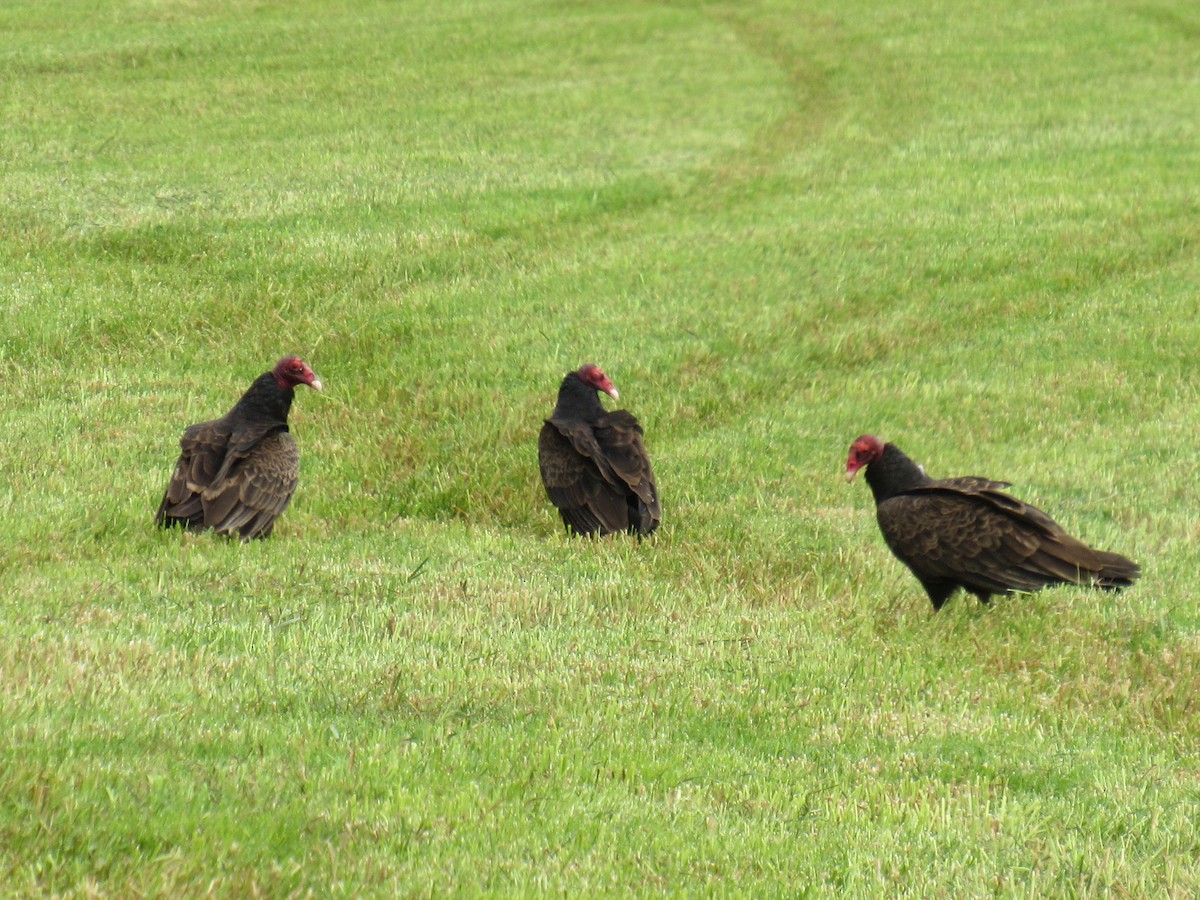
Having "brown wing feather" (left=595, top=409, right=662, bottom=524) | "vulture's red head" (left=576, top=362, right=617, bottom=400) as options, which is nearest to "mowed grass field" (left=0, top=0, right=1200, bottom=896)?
"brown wing feather" (left=595, top=409, right=662, bottom=524)

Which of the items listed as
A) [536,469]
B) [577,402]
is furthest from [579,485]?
[536,469]

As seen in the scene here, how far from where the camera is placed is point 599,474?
1123cm

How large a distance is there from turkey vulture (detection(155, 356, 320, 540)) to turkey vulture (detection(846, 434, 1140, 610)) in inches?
174

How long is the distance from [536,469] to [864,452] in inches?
154

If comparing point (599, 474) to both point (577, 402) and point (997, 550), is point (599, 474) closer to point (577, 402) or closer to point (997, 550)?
point (577, 402)

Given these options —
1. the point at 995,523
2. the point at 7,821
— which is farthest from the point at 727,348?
the point at 7,821

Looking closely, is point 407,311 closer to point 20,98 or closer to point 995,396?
point 995,396

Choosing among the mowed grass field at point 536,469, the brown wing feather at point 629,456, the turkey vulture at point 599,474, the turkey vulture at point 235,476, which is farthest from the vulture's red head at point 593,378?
the turkey vulture at point 235,476

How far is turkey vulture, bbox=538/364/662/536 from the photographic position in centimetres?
1117

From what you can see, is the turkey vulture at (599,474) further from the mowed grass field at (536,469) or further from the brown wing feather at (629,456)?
the mowed grass field at (536,469)

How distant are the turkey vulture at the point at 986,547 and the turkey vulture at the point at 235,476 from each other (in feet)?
14.5

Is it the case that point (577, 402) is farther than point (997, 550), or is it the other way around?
point (577, 402)

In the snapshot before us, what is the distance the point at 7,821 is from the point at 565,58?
32.7 meters

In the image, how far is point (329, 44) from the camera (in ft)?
114
